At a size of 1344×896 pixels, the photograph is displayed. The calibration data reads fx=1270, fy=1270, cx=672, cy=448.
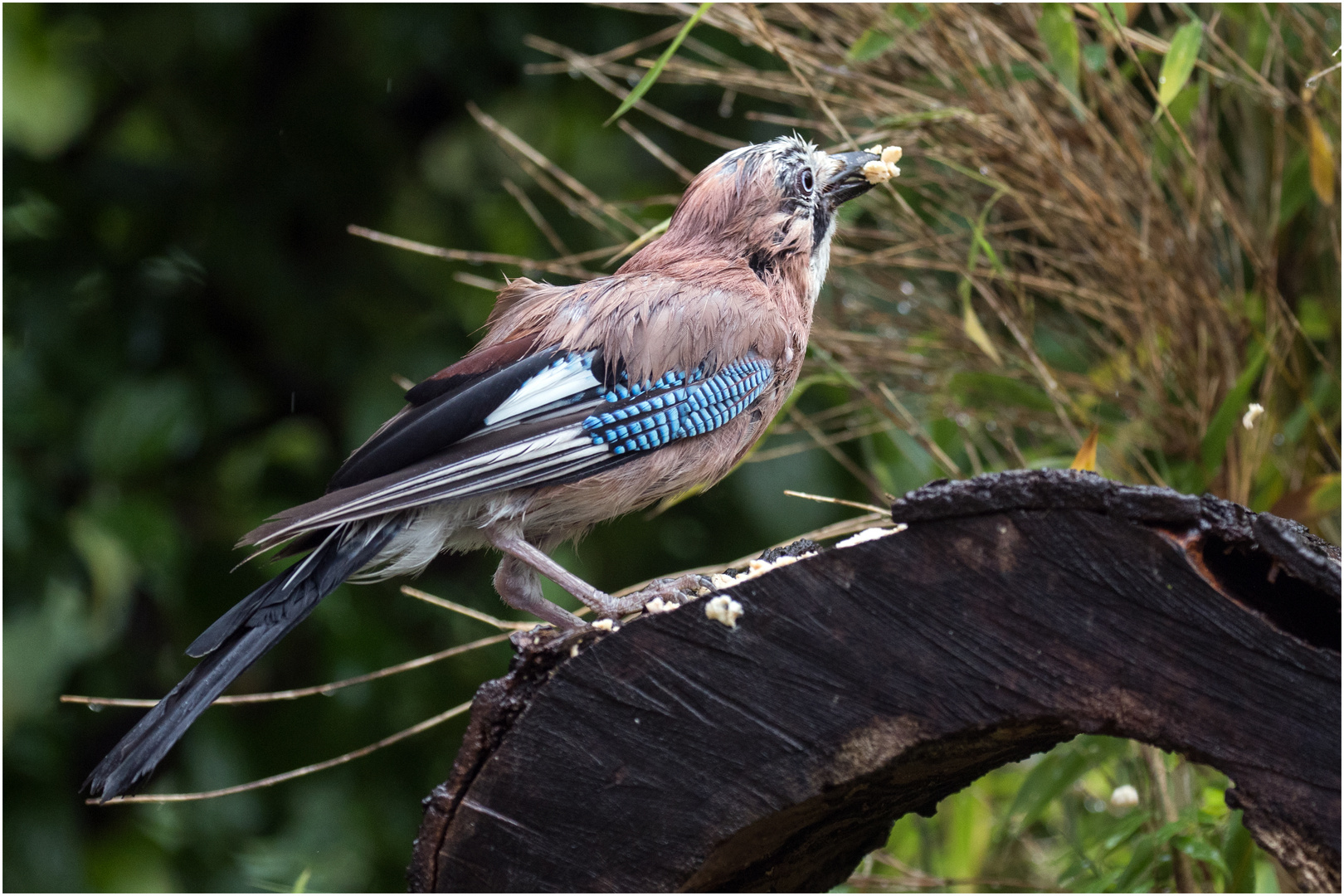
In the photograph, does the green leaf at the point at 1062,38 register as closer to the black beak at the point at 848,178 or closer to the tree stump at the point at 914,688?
the black beak at the point at 848,178

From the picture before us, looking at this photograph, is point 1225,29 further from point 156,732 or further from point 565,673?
point 156,732

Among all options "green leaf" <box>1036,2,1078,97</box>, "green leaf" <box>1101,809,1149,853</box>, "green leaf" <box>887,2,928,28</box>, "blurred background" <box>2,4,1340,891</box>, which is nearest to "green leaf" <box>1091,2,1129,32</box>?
"green leaf" <box>1036,2,1078,97</box>

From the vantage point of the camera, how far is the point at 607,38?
12.3 feet

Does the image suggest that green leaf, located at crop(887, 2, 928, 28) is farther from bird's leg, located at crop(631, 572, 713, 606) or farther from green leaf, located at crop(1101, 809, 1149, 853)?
green leaf, located at crop(1101, 809, 1149, 853)

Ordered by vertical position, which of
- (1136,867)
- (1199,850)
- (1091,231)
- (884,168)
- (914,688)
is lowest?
(1136,867)

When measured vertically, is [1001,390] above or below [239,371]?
above

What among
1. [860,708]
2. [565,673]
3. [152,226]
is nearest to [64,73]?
[152,226]

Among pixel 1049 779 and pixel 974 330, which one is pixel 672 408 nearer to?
pixel 974 330

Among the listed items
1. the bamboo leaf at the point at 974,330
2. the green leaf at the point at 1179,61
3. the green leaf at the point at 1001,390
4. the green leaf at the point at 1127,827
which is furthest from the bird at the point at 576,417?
the green leaf at the point at 1127,827

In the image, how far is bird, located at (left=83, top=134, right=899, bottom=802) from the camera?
2.08 m

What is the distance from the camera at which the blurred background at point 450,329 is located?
2838 millimetres

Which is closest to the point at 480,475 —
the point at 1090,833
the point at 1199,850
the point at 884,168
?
the point at 884,168

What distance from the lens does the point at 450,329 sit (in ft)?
12.0

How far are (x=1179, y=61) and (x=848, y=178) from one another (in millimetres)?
693
